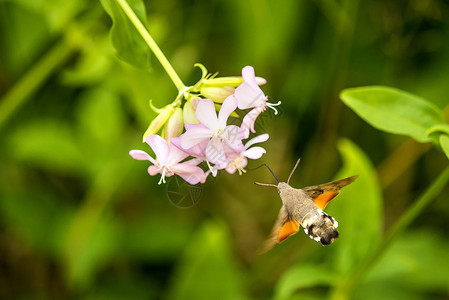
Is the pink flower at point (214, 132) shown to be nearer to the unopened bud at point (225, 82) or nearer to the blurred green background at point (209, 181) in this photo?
the unopened bud at point (225, 82)

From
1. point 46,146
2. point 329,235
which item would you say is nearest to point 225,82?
point 329,235

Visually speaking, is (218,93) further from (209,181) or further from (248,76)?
(209,181)

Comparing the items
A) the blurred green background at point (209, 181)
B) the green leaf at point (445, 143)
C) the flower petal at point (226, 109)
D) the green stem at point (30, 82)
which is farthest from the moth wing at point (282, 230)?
the green stem at point (30, 82)

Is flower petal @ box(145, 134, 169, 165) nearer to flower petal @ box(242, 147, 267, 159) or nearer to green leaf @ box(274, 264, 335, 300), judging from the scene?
flower petal @ box(242, 147, 267, 159)

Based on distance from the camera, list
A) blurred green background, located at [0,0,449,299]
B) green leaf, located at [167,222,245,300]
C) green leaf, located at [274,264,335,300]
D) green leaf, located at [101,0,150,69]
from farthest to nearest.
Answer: blurred green background, located at [0,0,449,299] < green leaf, located at [167,222,245,300] < green leaf, located at [274,264,335,300] < green leaf, located at [101,0,150,69]

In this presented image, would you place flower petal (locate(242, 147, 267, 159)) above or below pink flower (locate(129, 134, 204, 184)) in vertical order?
below

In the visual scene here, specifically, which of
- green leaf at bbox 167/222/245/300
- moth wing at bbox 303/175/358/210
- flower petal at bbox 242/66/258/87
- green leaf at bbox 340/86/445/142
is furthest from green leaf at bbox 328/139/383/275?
flower petal at bbox 242/66/258/87
